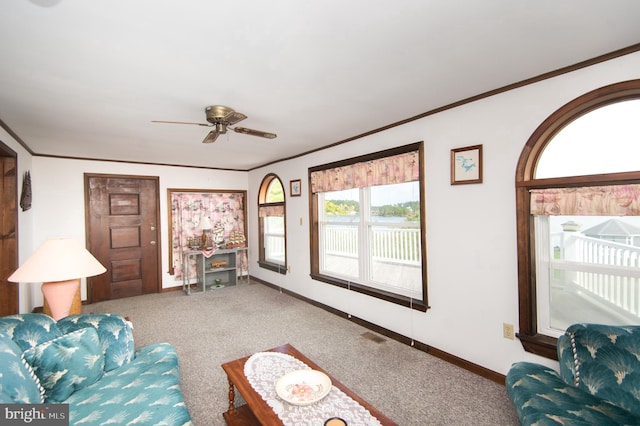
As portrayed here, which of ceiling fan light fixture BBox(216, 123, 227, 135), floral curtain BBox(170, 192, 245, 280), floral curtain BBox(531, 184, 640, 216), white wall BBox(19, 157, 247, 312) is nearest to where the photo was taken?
floral curtain BBox(531, 184, 640, 216)

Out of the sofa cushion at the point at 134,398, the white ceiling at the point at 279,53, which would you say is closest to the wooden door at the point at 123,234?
the white ceiling at the point at 279,53

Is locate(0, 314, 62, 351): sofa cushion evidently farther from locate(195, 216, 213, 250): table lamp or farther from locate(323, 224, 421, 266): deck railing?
locate(195, 216, 213, 250): table lamp

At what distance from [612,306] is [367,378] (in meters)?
1.79

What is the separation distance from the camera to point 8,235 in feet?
10.7

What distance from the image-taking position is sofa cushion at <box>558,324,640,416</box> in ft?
5.01

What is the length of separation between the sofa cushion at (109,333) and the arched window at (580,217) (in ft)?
9.25

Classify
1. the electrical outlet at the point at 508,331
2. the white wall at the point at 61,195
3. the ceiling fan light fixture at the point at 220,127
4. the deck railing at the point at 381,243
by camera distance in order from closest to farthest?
the electrical outlet at the point at 508,331, the ceiling fan light fixture at the point at 220,127, the deck railing at the point at 381,243, the white wall at the point at 61,195

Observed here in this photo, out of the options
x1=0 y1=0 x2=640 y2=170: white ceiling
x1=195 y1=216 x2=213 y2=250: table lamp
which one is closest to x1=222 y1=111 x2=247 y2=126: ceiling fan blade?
x1=0 y1=0 x2=640 y2=170: white ceiling

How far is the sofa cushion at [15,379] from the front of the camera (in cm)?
129

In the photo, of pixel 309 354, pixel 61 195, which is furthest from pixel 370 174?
pixel 61 195

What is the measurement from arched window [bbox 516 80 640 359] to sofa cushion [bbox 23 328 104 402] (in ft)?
9.45

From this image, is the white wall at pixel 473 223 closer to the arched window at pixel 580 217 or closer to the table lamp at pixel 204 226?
the arched window at pixel 580 217

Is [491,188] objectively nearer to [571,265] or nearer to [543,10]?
[571,265]

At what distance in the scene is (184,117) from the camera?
111 inches
